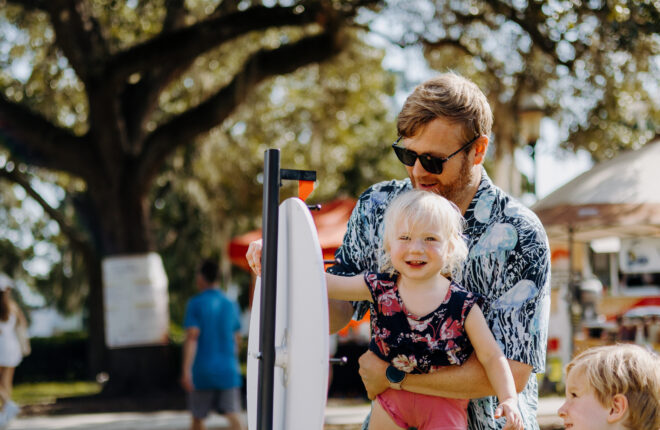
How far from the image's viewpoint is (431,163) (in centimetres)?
244

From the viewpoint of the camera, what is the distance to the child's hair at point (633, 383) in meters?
Result: 2.29

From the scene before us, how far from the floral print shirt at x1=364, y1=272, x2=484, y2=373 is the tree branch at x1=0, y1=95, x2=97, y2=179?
40.7 ft

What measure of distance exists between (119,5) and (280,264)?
12259mm

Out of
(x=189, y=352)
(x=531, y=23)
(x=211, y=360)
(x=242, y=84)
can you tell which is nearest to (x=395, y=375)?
(x=211, y=360)

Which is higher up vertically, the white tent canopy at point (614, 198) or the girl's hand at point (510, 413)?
the white tent canopy at point (614, 198)

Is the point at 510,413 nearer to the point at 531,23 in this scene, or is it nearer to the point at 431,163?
the point at 431,163

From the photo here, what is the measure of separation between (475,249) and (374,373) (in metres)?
0.43

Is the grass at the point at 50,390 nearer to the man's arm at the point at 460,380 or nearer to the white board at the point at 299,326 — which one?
the man's arm at the point at 460,380

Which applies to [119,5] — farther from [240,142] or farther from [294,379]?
[294,379]

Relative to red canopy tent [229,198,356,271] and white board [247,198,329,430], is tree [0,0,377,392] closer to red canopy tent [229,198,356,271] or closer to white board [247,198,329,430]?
red canopy tent [229,198,356,271]

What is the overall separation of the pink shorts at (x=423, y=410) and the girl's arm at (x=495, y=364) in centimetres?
16

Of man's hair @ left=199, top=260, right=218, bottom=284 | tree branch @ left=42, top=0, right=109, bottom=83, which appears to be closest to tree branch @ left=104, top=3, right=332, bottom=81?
tree branch @ left=42, top=0, right=109, bottom=83

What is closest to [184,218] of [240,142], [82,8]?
[240,142]

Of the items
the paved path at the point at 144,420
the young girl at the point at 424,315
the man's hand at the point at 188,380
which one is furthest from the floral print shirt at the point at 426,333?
the paved path at the point at 144,420
